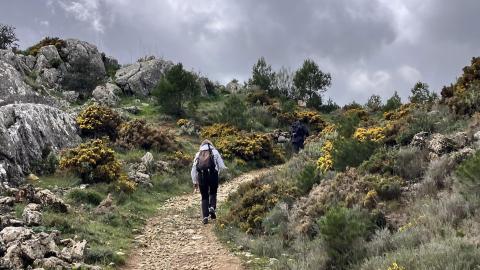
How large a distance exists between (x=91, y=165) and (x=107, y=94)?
54.6 ft

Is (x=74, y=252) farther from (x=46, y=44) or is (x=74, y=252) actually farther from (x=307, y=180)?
(x=46, y=44)

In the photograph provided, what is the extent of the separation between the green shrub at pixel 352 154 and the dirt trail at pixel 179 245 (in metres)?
3.20

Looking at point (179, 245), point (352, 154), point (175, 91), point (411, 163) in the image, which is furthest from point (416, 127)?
point (175, 91)

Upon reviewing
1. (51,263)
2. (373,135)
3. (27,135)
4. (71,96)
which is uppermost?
(71,96)

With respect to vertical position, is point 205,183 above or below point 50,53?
below

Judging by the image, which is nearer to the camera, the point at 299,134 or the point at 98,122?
the point at 98,122

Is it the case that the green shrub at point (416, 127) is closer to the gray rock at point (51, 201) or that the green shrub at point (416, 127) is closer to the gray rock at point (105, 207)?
the gray rock at point (105, 207)

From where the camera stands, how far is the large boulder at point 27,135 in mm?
11766

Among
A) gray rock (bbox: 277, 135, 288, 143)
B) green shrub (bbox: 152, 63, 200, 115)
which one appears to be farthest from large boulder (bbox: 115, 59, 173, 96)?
gray rock (bbox: 277, 135, 288, 143)

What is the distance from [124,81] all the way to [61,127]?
16.8 metres

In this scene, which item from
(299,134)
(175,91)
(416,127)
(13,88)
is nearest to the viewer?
(416,127)

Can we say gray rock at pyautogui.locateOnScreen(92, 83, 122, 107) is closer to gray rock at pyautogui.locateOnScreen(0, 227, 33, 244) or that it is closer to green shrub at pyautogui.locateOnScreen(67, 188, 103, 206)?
green shrub at pyautogui.locateOnScreen(67, 188, 103, 206)

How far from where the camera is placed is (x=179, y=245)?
9.16 m

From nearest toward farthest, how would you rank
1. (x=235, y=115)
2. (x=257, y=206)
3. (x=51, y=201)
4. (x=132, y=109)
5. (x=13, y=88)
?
(x=51, y=201), (x=257, y=206), (x=13, y=88), (x=235, y=115), (x=132, y=109)
